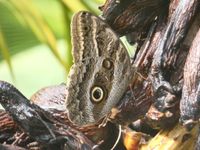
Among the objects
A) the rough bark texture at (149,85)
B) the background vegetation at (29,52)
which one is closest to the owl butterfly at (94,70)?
the rough bark texture at (149,85)

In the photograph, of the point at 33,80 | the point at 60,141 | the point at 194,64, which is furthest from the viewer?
the point at 33,80

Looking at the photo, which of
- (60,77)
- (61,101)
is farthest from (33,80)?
(61,101)

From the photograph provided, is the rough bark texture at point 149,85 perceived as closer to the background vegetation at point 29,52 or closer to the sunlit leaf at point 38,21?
the sunlit leaf at point 38,21

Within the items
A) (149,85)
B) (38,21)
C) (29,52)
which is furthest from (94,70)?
(29,52)

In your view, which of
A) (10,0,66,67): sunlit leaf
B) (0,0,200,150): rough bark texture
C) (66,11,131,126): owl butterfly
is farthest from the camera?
(10,0,66,67): sunlit leaf

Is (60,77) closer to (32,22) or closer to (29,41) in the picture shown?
(29,41)

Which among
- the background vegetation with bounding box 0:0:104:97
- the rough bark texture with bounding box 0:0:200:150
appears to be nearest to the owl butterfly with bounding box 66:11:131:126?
the rough bark texture with bounding box 0:0:200:150

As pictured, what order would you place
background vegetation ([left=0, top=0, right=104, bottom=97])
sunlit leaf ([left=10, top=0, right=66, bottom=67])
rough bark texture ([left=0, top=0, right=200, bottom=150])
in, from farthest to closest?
background vegetation ([left=0, top=0, right=104, bottom=97])
sunlit leaf ([left=10, top=0, right=66, bottom=67])
rough bark texture ([left=0, top=0, right=200, bottom=150])

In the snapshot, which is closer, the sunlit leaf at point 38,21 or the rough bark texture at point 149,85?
the rough bark texture at point 149,85

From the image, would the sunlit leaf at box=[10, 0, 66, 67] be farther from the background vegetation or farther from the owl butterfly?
the background vegetation
